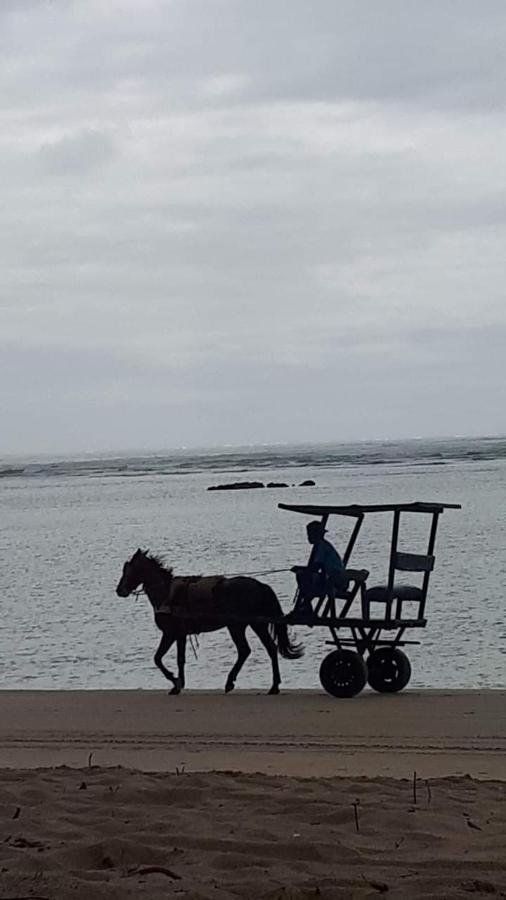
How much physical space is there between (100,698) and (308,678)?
267 cm

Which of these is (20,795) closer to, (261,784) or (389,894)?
(261,784)

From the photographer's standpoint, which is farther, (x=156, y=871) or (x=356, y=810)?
(x=356, y=810)

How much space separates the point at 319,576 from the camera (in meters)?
12.6

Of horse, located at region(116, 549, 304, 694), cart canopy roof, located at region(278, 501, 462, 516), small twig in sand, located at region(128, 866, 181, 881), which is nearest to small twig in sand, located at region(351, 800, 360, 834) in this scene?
small twig in sand, located at region(128, 866, 181, 881)

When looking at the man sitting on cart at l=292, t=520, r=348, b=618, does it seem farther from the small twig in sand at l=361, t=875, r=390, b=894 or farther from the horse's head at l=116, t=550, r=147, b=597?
the small twig in sand at l=361, t=875, r=390, b=894

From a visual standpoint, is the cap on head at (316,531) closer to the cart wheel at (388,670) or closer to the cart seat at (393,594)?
the cart seat at (393,594)

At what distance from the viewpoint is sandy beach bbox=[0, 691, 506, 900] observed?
18.0 ft

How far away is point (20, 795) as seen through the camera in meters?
7.24

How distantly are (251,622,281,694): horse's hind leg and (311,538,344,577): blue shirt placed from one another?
820mm

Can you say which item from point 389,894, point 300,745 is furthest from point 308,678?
point 389,894

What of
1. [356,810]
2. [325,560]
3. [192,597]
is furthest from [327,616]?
[356,810]

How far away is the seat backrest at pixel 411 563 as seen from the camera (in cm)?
1269

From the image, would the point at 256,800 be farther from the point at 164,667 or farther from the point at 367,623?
the point at 164,667

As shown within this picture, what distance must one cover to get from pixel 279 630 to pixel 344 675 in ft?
3.00
